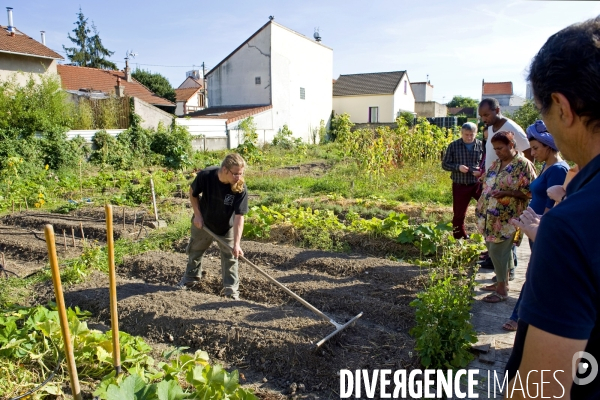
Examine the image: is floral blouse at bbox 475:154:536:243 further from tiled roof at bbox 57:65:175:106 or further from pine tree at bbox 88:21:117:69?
pine tree at bbox 88:21:117:69

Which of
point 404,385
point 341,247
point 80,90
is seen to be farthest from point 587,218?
point 80,90

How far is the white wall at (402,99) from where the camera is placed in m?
33.8

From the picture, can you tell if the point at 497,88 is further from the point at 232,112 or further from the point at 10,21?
the point at 10,21

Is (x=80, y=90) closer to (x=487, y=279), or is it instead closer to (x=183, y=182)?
(x=183, y=182)

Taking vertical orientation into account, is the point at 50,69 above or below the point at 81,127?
above

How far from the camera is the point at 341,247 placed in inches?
Result: 245

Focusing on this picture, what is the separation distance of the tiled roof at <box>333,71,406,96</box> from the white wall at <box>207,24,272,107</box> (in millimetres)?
10160

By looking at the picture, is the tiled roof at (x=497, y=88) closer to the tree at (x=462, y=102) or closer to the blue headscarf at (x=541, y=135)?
the tree at (x=462, y=102)

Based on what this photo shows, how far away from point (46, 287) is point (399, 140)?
1109 centimetres

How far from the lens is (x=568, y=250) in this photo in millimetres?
879

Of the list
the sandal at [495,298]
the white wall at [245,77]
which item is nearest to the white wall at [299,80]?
the white wall at [245,77]

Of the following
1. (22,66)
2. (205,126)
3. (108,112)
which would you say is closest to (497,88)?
(205,126)

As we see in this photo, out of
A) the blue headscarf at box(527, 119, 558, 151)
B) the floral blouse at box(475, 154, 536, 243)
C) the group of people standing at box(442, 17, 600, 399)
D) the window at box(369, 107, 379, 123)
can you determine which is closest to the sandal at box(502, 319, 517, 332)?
the floral blouse at box(475, 154, 536, 243)

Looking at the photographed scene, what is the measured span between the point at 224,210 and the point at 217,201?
0.40 ft
